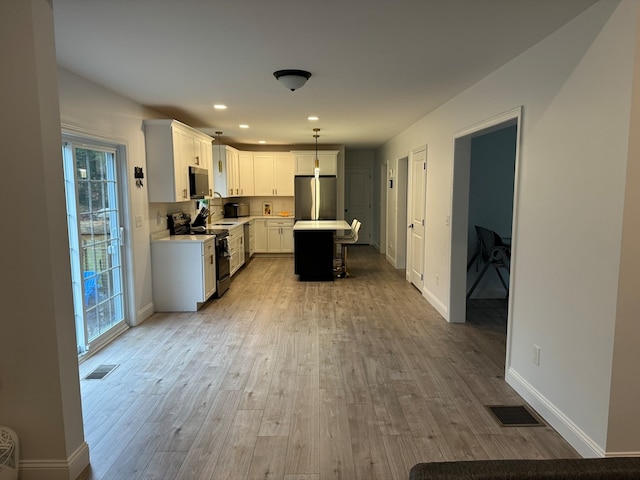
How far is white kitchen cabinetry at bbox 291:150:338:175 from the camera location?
8.45 meters

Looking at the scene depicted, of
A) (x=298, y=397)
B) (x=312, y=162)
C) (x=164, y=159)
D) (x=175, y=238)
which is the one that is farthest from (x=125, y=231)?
(x=312, y=162)

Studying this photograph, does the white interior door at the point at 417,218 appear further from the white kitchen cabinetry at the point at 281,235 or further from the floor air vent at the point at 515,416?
the white kitchen cabinetry at the point at 281,235

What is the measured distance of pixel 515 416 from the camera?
2.66m

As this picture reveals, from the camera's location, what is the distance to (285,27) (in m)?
2.38

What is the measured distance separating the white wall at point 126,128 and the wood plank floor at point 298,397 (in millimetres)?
433

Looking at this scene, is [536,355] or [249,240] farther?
[249,240]

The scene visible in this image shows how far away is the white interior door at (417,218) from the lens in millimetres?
5652

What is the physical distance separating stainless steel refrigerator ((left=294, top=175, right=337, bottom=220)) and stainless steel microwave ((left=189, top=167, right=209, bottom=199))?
102 inches

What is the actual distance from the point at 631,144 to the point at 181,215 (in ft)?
16.8

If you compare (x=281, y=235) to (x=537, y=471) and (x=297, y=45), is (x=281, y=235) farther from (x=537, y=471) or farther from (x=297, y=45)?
(x=537, y=471)

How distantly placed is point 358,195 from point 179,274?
19.6ft

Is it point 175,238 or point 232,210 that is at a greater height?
point 232,210

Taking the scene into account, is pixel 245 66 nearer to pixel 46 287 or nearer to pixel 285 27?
pixel 285 27

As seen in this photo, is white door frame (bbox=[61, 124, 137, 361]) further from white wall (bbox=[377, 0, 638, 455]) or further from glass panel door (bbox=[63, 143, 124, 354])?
white wall (bbox=[377, 0, 638, 455])
